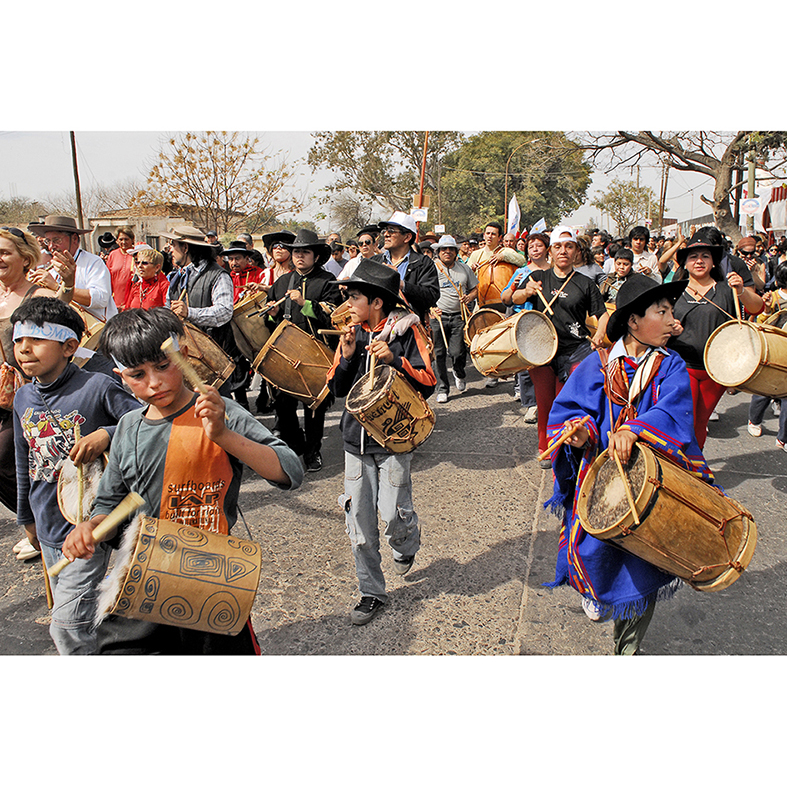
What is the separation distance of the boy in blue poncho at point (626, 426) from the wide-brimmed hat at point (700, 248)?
2349 mm

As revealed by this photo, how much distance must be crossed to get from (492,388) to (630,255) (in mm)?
2494

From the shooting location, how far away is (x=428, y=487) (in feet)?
17.3

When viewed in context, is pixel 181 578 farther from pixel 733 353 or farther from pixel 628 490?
pixel 733 353

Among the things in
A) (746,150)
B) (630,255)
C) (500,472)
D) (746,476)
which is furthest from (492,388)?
(746,150)

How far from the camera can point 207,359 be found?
16.1ft

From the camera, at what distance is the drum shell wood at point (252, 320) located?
19.8ft

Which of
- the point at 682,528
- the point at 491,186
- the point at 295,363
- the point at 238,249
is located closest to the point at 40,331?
the point at 295,363

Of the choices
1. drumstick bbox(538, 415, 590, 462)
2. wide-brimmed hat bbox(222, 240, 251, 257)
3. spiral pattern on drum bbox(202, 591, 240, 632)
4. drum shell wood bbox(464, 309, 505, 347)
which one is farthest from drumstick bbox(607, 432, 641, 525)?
wide-brimmed hat bbox(222, 240, 251, 257)

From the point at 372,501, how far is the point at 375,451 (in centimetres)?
29

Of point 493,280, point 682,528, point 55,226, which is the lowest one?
point 682,528

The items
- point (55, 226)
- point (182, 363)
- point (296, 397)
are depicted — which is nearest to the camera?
point (182, 363)

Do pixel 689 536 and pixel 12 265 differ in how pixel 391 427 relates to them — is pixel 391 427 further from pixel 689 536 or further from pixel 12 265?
pixel 12 265

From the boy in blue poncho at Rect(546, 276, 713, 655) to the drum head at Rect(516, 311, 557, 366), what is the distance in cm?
210

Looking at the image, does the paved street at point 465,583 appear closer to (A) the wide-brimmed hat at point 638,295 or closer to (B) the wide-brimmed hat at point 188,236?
(A) the wide-brimmed hat at point 638,295
